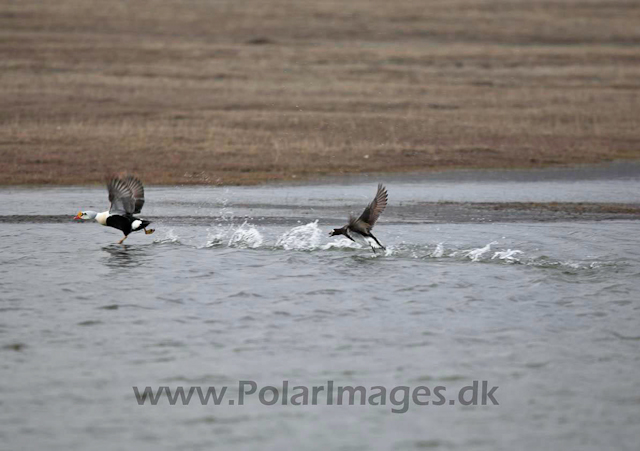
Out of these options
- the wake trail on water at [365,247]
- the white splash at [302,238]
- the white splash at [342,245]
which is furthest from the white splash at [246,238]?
the white splash at [342,245]

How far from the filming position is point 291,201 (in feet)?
54.5

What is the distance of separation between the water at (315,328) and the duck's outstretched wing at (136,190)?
68 cm

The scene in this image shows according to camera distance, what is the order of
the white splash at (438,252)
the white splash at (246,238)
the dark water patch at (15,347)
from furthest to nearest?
the white splash at (246,238) < the white splash at (438,252) < the dark water patch at (15,347)

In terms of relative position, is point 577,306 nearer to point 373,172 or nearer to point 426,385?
point 426,385

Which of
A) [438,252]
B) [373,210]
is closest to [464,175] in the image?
[438,252]

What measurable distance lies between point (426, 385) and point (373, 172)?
41.1 ft

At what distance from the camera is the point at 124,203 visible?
40.5 feet

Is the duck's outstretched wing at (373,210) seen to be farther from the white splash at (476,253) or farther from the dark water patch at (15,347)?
the dark water patch at (15,347)

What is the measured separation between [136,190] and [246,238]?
170 centimetres

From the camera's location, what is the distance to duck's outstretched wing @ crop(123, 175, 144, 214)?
40.3 feet

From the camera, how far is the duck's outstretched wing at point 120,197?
12281 millimetres

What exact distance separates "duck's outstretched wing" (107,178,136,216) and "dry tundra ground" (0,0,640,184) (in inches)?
240

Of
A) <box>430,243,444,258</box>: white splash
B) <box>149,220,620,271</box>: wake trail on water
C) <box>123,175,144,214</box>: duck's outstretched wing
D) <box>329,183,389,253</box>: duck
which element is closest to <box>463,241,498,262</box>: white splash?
<box>149,220,620,271</box>: wake trail on water

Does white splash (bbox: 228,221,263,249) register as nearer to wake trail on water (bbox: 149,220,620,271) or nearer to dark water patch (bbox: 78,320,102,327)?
wake trail on water (bbox: 149,220,620,271)
